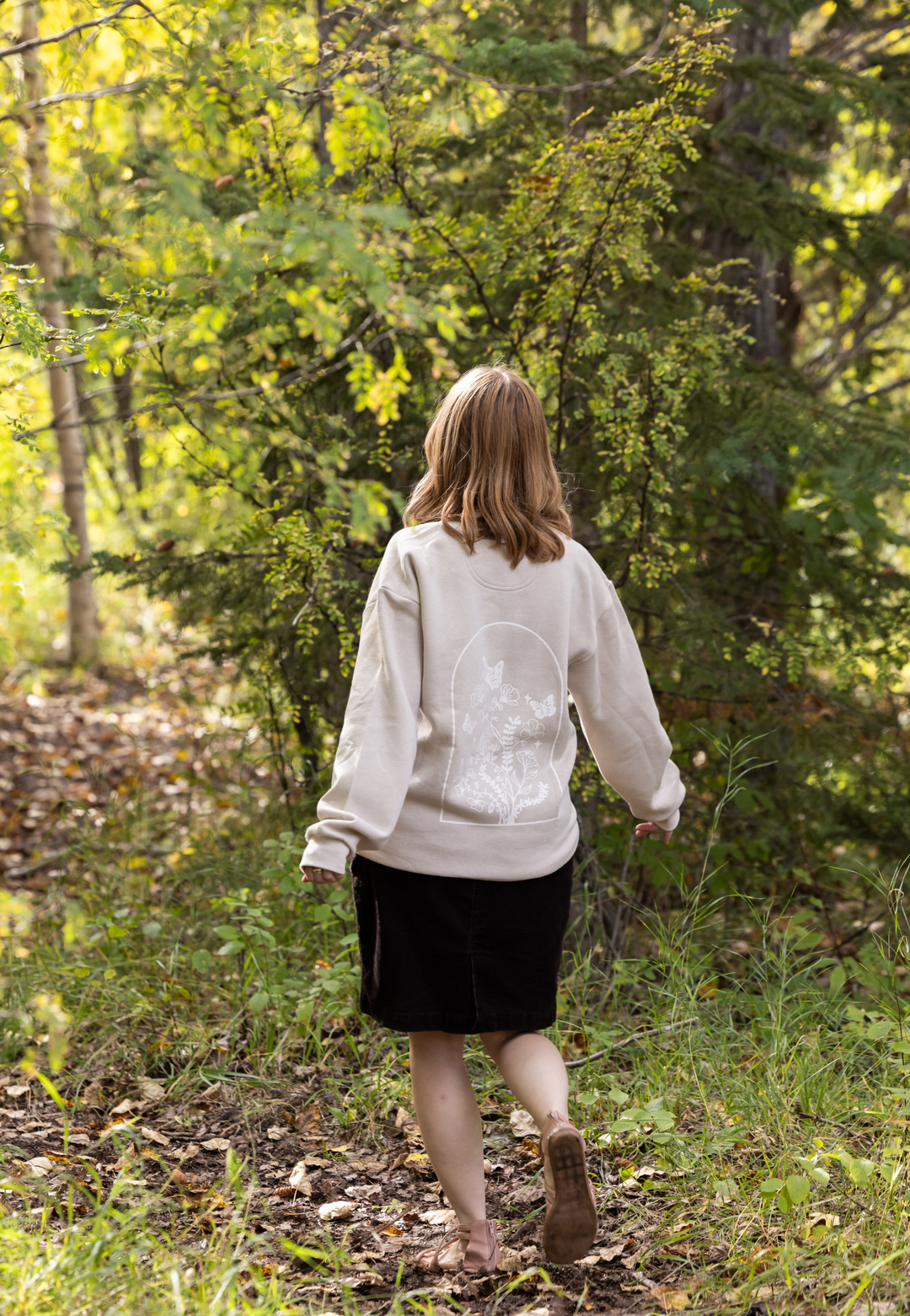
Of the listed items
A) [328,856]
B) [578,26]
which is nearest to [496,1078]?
[328,856]

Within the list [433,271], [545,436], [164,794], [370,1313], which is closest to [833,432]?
[433,271]

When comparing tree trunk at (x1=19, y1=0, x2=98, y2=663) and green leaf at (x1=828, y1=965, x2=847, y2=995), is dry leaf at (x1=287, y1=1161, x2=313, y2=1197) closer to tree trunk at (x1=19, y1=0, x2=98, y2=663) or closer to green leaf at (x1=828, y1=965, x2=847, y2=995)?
green leaf at (x1=828, y1=965, x2=847, y2=995)

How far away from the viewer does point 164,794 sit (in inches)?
246

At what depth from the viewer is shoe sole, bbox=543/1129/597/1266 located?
1.95 metres

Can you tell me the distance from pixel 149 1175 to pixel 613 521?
2.73 metres

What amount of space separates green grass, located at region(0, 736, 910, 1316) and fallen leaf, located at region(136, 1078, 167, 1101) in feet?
0.19

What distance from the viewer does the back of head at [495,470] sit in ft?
7.21

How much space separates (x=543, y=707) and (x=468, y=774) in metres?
0.24

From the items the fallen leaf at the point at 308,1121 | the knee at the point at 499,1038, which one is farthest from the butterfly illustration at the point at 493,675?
the fallen leaf at the point at 308,1121

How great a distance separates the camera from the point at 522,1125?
2.96 m

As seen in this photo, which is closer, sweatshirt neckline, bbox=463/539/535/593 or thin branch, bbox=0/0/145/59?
sweatshirt neckline, bbox=463/539/535/593

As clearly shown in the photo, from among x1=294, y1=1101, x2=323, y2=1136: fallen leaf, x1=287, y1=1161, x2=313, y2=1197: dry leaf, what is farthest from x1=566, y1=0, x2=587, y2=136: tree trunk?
x1=287, y1=1161, x2=313, y2=1197: dry leaf

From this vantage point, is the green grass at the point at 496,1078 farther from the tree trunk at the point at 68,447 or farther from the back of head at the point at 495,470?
the tree trunk at the point at 68,447

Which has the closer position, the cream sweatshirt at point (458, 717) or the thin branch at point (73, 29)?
the cream sweatshirt at point (458, 717)
